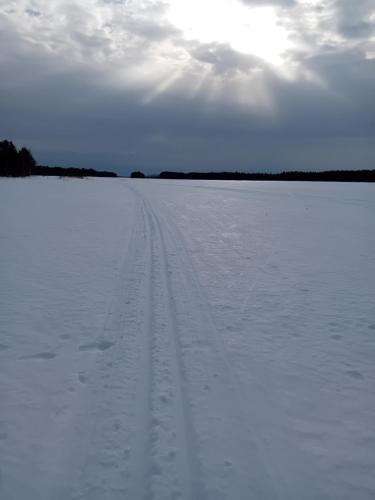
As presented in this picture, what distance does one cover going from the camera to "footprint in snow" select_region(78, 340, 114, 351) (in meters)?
4.32

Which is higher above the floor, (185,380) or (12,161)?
(12,161)

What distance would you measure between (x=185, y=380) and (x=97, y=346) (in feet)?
4.58

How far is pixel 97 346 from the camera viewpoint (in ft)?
14.4

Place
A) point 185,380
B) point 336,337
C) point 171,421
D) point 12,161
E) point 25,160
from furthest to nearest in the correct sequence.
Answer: point 25,160
point 12,161
point 336,337
point 185,380
point 171,421

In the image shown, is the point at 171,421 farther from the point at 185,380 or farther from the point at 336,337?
the point at 336,337

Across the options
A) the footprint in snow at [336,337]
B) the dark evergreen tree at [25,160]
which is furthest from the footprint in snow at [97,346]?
the dark evergreen tree at [25,160]

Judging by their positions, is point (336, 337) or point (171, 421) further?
point (336, 337)

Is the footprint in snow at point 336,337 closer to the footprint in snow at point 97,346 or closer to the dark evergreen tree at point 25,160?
the footprint in snow at point 97,346

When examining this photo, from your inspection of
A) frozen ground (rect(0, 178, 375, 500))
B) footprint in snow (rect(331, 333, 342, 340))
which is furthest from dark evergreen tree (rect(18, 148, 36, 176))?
footprint in snow (rect(331, 333, 342, 340))

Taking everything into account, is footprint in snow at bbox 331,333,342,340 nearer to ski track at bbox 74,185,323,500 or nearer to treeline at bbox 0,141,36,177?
ski track at bbox 74,185,323,500

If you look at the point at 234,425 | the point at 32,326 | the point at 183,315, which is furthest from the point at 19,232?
the point at 234,425

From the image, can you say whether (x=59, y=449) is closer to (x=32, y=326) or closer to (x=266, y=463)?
(x=266, y=463)

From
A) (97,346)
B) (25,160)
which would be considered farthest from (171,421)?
(25,160)

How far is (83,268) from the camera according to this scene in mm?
7910
